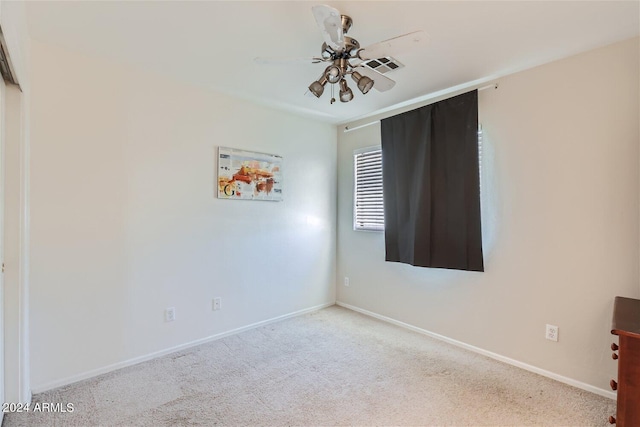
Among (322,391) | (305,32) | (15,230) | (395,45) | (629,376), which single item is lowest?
(322,391)

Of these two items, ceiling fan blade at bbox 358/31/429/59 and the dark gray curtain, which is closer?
ceiling fan blade at bbox 358/31/429/59

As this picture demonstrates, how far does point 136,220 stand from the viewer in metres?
2.54

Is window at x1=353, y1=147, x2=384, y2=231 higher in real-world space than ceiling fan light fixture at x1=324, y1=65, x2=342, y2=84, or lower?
lower

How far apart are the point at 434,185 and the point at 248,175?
1850 millimetres

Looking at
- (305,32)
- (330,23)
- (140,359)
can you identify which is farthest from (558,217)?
(140,359)

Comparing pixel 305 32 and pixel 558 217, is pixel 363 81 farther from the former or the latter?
pixel 558 217

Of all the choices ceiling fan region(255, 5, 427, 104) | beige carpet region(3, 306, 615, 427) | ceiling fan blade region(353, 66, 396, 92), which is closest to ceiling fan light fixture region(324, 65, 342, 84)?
ceiling fan region(255, 5, 427, 104)

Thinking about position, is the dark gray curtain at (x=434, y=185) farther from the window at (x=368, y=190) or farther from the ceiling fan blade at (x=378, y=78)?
the ceiling fan blade at (x=378, y=78)

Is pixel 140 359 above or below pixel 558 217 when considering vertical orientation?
below

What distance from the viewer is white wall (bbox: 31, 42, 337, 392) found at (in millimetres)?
2174

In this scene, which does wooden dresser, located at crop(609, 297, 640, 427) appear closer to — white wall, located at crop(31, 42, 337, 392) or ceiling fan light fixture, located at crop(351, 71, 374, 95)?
ceiling fan light fixture, located at crop(351, 71, 374, 95)

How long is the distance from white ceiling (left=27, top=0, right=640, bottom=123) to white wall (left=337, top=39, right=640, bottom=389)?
24cm

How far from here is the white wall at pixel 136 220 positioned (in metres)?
2.17

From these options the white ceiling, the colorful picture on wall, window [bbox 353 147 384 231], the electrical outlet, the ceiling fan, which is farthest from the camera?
window [bbox 353 147 384 231]
